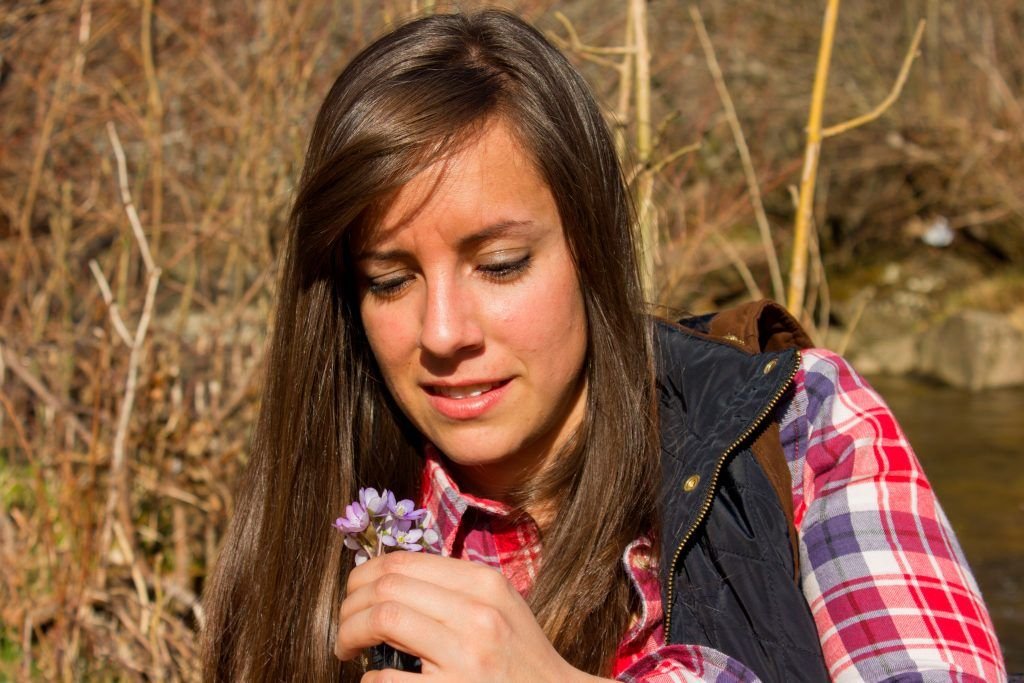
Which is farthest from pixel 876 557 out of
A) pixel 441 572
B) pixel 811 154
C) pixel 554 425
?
pixel 811 154

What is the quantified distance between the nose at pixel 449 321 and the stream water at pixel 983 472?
2352 mm

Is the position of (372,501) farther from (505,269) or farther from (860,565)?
(860,565)

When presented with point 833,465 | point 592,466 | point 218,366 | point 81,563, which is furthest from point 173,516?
point 833,465

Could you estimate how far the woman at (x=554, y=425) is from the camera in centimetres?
167

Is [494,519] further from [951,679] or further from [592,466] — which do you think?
[951,679]

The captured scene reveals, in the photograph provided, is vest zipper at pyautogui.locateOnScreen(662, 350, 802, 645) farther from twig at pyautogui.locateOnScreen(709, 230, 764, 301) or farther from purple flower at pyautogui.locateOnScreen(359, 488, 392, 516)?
twig at pyautogui.locateOnScreen(709, 230, 764, 301)

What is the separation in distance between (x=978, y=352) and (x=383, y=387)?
305 inches

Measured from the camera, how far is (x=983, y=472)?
6305mm

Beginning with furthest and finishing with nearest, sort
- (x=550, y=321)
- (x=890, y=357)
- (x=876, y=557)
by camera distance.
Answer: (x=890, y=357) < (x=550, y=321) < (x=876, y=557)

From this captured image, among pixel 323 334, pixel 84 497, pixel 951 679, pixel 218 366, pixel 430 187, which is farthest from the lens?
pixel 218 366

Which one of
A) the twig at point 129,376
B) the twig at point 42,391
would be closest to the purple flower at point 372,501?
the twig at point 129,376

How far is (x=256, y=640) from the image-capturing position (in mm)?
1950

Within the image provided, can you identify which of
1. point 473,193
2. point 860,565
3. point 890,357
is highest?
point 890,357

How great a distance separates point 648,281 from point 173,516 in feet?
5.77
